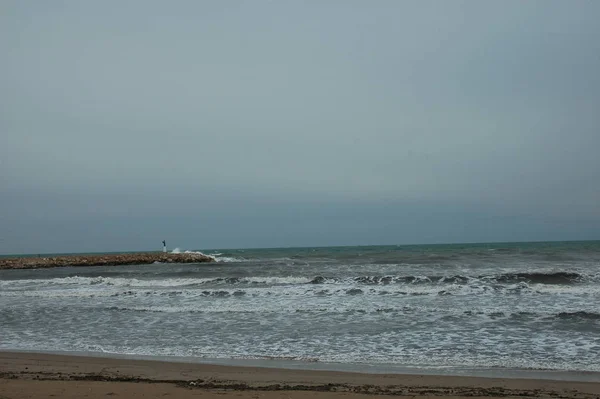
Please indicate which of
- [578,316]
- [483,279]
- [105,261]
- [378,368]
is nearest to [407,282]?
[483,279]

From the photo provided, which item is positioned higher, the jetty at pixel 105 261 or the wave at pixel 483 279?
the wave at pixel 483 279

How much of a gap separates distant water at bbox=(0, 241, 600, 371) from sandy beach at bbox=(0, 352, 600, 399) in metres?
1.18

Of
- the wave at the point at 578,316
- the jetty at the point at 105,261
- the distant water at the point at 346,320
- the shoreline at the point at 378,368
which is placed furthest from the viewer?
the jetty at the point at 105,261

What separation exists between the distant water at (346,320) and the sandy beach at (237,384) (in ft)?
3.87

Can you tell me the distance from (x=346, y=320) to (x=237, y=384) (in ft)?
20.8

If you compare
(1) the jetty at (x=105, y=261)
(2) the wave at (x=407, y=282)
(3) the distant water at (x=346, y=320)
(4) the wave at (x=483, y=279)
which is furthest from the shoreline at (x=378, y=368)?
(1) the jetty at (x=105, y=261)

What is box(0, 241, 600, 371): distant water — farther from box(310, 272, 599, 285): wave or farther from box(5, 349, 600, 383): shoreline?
box(5, 349, 600, 383): shoreline

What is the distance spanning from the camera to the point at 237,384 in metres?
7.30

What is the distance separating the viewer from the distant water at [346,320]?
32.0 ft

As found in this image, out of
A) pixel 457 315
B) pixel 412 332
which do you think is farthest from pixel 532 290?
pixel 412 332

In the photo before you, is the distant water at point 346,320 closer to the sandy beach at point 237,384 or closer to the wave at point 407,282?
the wave at point 407,282

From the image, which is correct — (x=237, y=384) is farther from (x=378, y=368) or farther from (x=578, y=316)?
(x=578, y=316)

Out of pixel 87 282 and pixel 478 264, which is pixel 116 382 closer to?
pixel 87 282

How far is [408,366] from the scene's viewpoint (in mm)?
8688
